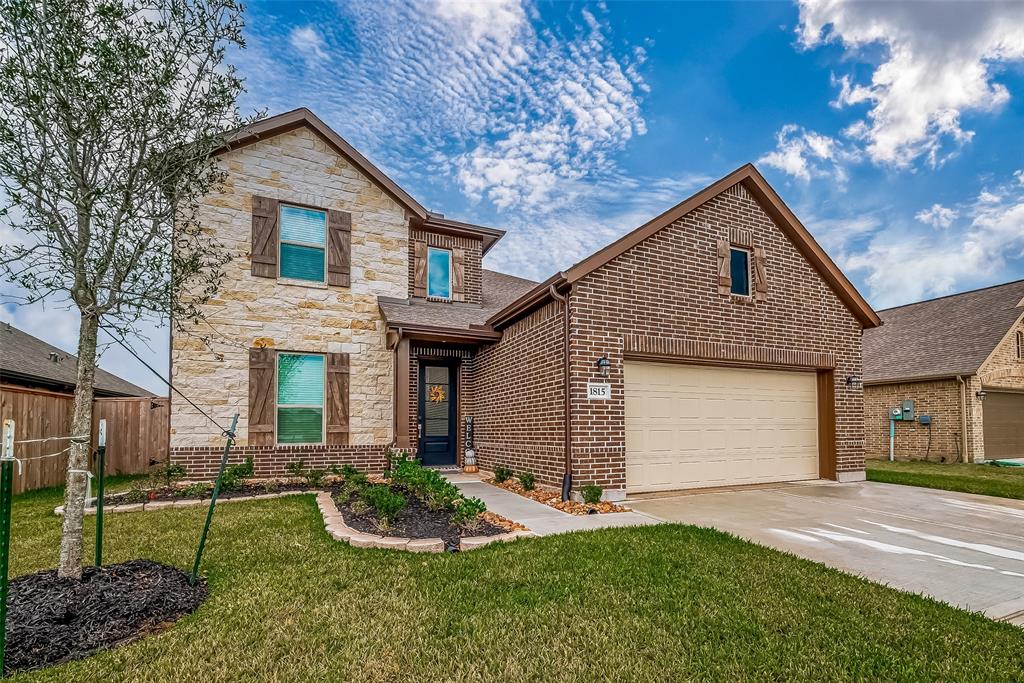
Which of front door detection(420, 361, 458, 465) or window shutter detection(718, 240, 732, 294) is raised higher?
window shutter detection(718, 240, 732, 294)

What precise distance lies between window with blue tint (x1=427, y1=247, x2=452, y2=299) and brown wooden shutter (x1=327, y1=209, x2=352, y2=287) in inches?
83.5

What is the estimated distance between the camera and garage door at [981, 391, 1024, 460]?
1612 cm

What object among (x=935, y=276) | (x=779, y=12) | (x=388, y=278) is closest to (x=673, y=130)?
(x=779, y=12)

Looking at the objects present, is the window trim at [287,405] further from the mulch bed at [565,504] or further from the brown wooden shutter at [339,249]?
the mulch bed at [565,504]

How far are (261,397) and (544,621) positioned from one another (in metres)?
7.80

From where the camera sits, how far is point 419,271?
11.7 m

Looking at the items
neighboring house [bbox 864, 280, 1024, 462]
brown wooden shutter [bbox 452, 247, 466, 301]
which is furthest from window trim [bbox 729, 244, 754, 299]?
neighboring house [bbox 864, 280, 1024, 462]

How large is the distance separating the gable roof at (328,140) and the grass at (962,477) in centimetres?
1181

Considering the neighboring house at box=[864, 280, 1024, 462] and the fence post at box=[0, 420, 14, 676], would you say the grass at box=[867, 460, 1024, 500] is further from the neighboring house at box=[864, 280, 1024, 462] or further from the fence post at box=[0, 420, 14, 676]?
the fence post at box=[0, 420, 14, 676]

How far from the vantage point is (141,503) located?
23.6 ft

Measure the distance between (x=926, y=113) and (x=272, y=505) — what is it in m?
18.6

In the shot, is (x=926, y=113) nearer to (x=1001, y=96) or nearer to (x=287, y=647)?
(x=1001, y=96)

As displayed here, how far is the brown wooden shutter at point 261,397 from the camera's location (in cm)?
934

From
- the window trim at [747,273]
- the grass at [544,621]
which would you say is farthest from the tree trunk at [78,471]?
the window trim at [747,273]
